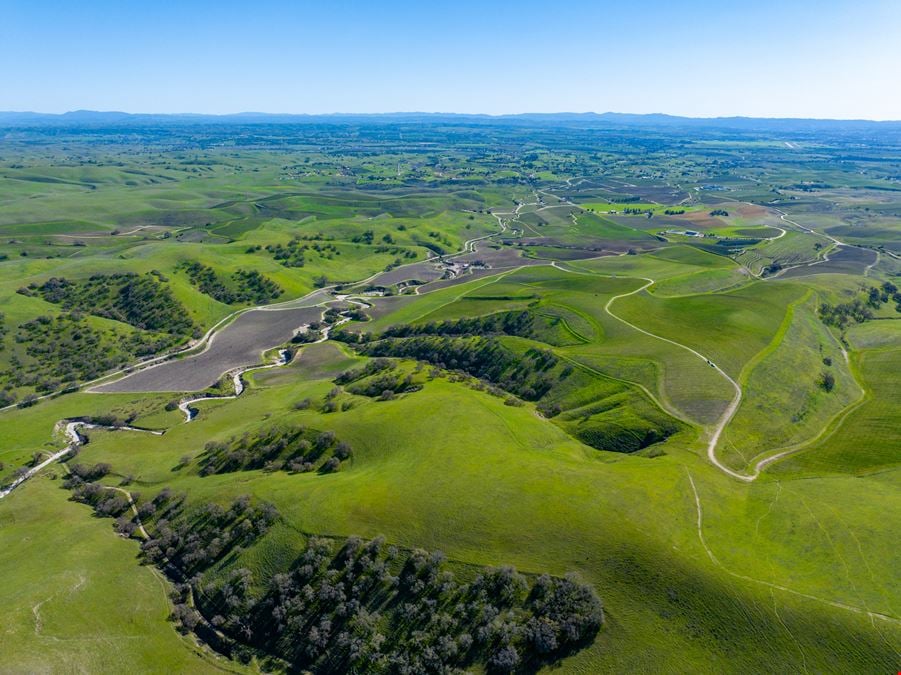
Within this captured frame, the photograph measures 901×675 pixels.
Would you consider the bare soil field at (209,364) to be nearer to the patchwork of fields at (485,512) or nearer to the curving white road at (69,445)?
the patchwork of fields at (485,512)

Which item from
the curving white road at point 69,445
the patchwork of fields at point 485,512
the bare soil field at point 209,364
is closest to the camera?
the patchwork of fields at point 485,512

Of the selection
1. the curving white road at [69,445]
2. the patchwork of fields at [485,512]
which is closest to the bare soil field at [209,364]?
the patchwork of fields at [485,512]

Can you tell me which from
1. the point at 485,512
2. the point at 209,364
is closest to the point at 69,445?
the point at 209,364

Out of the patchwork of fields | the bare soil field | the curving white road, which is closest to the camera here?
the patchwork of fields

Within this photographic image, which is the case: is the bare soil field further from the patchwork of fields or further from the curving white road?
the curving white road

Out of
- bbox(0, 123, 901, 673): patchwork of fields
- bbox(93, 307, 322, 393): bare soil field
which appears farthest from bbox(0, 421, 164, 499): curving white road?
bbox(93, 307, 322, 393): bare soil field

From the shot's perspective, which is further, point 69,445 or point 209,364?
point 209,364

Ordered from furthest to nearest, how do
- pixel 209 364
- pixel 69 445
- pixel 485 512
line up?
1. pixel 209 364
2. pixel 69 445
3. pixel 485 512

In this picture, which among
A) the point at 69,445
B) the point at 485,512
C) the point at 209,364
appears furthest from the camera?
the point at 209,364

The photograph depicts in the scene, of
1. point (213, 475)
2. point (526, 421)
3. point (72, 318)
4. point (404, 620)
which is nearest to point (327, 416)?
point (213, 475)

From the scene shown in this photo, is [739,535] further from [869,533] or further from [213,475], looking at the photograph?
[213,475]

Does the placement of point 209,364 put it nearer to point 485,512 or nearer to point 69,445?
point 69,445
